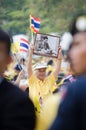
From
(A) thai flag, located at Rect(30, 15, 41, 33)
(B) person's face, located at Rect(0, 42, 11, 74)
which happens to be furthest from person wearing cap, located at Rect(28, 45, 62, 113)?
(B) person's face, located at Rect(0, 42, 11, 74)

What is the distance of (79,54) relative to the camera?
2891mm

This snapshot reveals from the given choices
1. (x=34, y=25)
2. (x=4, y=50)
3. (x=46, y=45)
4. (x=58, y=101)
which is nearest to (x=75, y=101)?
(x=58, y=101)

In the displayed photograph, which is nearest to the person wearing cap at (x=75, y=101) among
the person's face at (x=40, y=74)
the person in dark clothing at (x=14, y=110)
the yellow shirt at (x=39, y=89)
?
the person in dark clothing at (x=14, y=110)

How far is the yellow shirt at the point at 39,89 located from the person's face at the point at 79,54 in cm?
470

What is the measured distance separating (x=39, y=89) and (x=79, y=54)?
4989 millimetres

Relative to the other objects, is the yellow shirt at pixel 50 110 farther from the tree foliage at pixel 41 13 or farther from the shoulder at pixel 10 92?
the tree foliage at pixel 41 13

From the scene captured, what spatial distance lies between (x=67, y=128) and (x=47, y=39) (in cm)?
565

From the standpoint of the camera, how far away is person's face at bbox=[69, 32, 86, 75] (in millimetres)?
2893

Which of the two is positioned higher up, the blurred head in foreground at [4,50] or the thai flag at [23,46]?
the blurred head in foreground at [4,50]

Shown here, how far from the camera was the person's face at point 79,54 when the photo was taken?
9.49ft

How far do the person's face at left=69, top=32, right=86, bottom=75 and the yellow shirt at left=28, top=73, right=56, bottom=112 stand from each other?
4.70 m

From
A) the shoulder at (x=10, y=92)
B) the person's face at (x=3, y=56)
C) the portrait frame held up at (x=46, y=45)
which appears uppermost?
the person's face at (x=3, y=56)

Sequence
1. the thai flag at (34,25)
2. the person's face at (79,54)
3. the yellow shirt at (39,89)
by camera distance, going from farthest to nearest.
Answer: the thai flag at (34,25) < the yellow shirt at (39,89) < the person's face at (79,54)

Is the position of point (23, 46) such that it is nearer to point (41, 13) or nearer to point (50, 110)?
point (50, 110)
